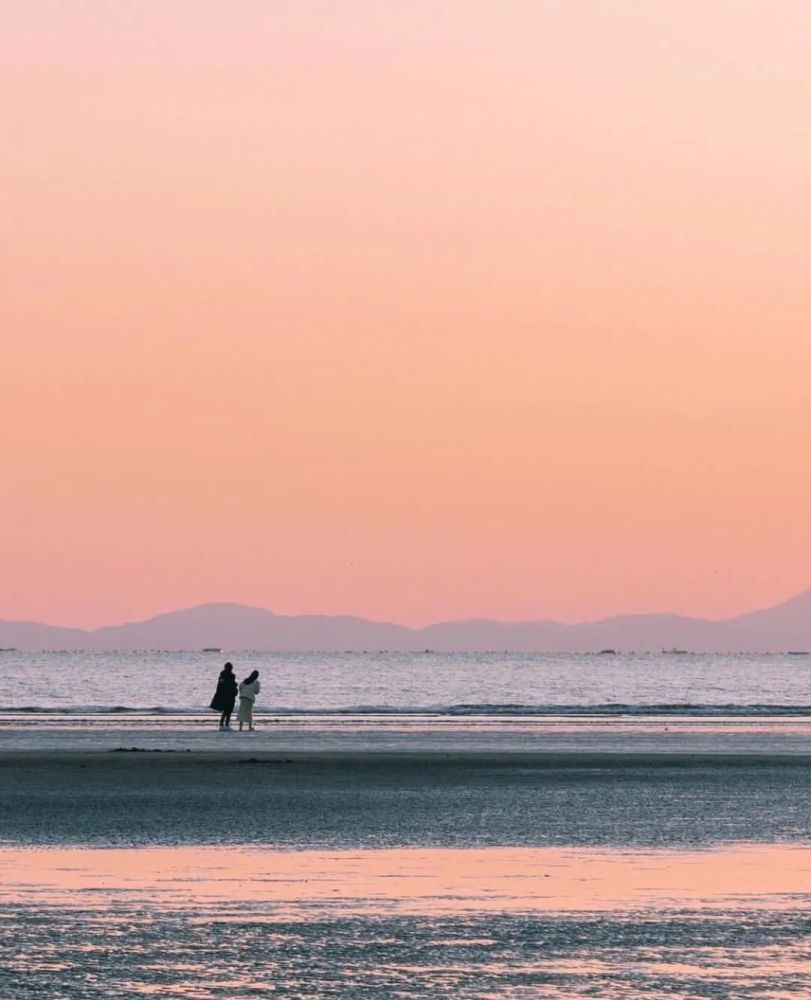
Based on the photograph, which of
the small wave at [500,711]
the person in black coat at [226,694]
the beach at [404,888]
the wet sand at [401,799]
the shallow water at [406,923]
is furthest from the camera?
the small wave at [500,711]

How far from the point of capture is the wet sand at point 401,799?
874 inches

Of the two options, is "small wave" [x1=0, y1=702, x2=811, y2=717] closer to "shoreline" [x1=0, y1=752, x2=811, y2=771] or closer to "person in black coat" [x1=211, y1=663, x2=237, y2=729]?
"person in black coat" [x1=211, y1=663, x2=237, y2=729]

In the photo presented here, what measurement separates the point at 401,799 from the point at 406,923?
13584 millimetres

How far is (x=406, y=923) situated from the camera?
14.7 meters

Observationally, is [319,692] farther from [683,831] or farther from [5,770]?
[683,831]

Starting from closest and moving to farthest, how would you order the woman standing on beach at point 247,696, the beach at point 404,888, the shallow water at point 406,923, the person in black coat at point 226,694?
1. the shallow water at point 406,923
2. the beach at point 404,888
3. the woman standing on beach at point 247,696
4. the person in black coat at point 226,694

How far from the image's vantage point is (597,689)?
139 m

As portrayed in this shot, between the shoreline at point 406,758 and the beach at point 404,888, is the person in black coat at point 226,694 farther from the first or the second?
the beach at point 404,888

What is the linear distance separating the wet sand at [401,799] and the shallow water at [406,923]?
5.95ft

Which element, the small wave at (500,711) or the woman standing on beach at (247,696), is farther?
the small wave at (500,711)

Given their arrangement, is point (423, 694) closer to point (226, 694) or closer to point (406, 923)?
point (226, 694)

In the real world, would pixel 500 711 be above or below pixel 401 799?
above

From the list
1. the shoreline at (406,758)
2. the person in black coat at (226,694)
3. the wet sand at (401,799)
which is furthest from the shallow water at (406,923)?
the person in black coat at (226,694)

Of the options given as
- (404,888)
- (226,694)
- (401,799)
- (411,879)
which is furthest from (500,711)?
(404,888)
